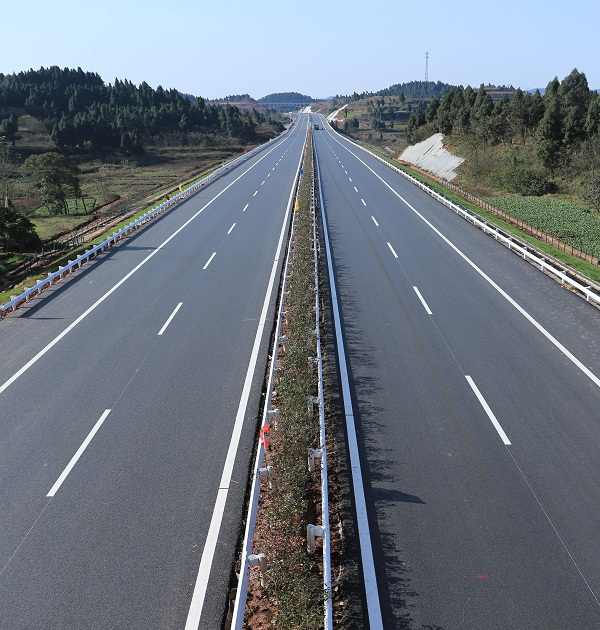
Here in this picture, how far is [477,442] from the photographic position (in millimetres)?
10820

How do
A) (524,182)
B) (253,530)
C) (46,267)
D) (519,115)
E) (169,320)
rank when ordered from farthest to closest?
(519,115)
(524,182)
(46,267)
(169,320)
(253,530)

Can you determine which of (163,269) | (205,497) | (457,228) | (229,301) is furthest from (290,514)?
(457,228)

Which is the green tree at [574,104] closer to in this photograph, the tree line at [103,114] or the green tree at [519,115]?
the green tree at [519,115]

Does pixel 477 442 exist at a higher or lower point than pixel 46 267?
lower

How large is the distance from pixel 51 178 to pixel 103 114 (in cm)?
6509

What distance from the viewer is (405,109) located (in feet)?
645

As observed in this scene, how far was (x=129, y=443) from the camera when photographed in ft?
36.5

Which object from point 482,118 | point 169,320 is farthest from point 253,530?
point 482,118

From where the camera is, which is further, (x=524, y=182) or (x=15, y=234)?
(x=524, y=182)

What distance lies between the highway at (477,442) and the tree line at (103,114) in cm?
8048

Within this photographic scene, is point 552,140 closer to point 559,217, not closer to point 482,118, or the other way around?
point 482,118

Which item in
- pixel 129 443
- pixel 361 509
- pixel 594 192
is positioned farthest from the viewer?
pixel 594 192

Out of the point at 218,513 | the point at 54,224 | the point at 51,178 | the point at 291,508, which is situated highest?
the point at 51,178

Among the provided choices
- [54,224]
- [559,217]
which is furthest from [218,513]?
[54,224]
